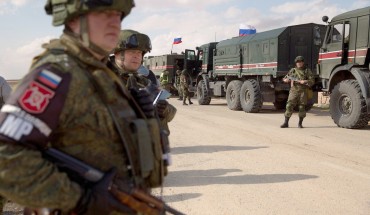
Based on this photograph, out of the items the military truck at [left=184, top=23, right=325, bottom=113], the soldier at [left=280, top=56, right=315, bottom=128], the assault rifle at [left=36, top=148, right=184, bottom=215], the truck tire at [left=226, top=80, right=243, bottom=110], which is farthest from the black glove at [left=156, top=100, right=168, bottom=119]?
the truck tire at [left=226, top=80, right=243, bottom=110]

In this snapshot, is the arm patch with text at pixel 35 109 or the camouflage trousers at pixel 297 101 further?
the camouflage trousers at pixel 297 101

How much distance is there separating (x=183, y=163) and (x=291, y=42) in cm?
771

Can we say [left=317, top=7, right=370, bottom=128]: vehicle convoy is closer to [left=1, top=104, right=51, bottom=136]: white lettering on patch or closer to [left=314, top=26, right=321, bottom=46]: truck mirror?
[left=314, top=26, right=321, bottom=46]: truck mirror

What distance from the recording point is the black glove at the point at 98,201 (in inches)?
55.0

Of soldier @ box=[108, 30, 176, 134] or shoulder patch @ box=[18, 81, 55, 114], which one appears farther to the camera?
soldier @ box=[108, 30, 176, 134]

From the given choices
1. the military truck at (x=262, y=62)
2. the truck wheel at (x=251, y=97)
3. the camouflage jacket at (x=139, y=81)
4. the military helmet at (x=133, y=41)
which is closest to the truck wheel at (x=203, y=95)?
the military truck at (x=262, y=62)

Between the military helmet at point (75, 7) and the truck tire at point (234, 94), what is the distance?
487 inches

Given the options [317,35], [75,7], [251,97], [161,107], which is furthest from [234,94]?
[75,7]

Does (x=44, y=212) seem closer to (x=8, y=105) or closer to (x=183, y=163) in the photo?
(x=8, y=105)

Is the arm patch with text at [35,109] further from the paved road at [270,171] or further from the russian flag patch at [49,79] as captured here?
the paved road at [270,171]

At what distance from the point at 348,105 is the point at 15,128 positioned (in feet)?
30.3

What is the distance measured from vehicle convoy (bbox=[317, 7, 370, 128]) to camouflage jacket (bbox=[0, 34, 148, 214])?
27.2ft

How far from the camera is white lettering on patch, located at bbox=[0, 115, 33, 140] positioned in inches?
52.1

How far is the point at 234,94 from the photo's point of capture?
14109 millimetres
